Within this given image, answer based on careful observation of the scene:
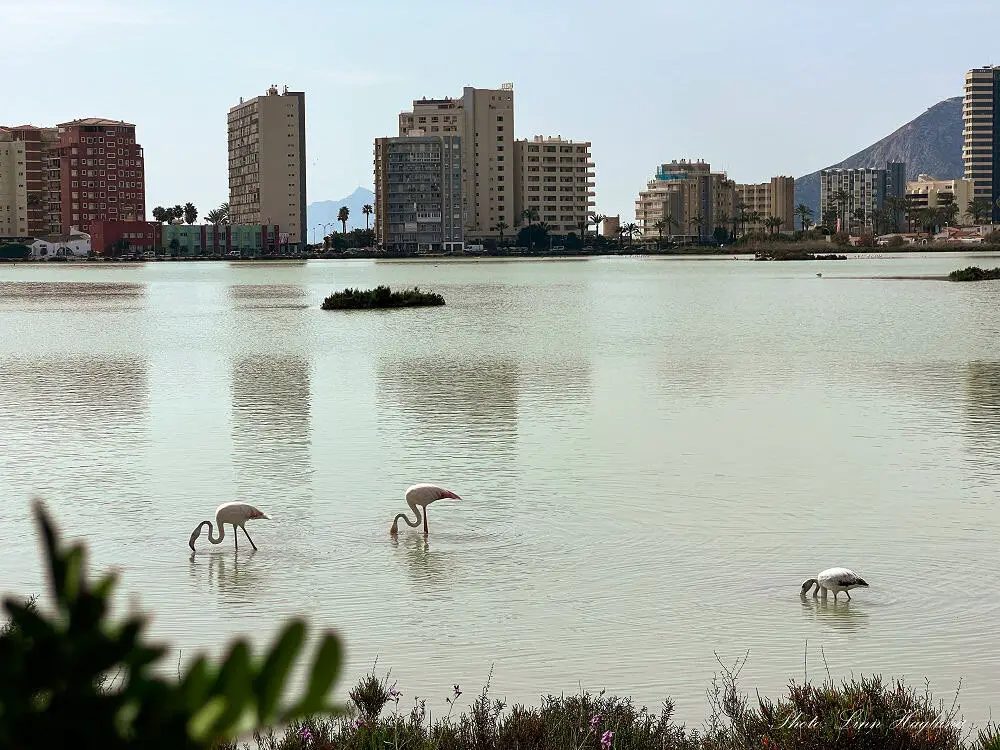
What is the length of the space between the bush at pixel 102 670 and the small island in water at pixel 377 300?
192 ft

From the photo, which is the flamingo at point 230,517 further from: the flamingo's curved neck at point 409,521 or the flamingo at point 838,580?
the flamingo at point 838,580

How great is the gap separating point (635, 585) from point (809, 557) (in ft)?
5.57

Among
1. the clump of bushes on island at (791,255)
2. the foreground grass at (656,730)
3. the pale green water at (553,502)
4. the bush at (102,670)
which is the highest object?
the clump of bushes on island at (791,255)

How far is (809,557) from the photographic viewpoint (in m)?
11.3

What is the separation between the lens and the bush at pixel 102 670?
1.24 m

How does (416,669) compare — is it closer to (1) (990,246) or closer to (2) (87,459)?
(2) (87,459)

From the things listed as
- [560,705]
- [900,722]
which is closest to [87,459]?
[560,705]

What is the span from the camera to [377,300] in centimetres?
5991

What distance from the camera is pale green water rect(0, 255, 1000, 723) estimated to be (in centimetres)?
889

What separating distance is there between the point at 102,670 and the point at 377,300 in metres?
58.9

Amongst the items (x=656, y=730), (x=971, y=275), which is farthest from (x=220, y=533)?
(x=971, y=275)

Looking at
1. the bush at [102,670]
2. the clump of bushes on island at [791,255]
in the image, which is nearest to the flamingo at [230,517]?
the bush at [102,670]

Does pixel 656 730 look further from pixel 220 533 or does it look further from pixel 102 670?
pixel 220 533

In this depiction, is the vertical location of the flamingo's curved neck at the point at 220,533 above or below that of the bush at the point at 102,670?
below
